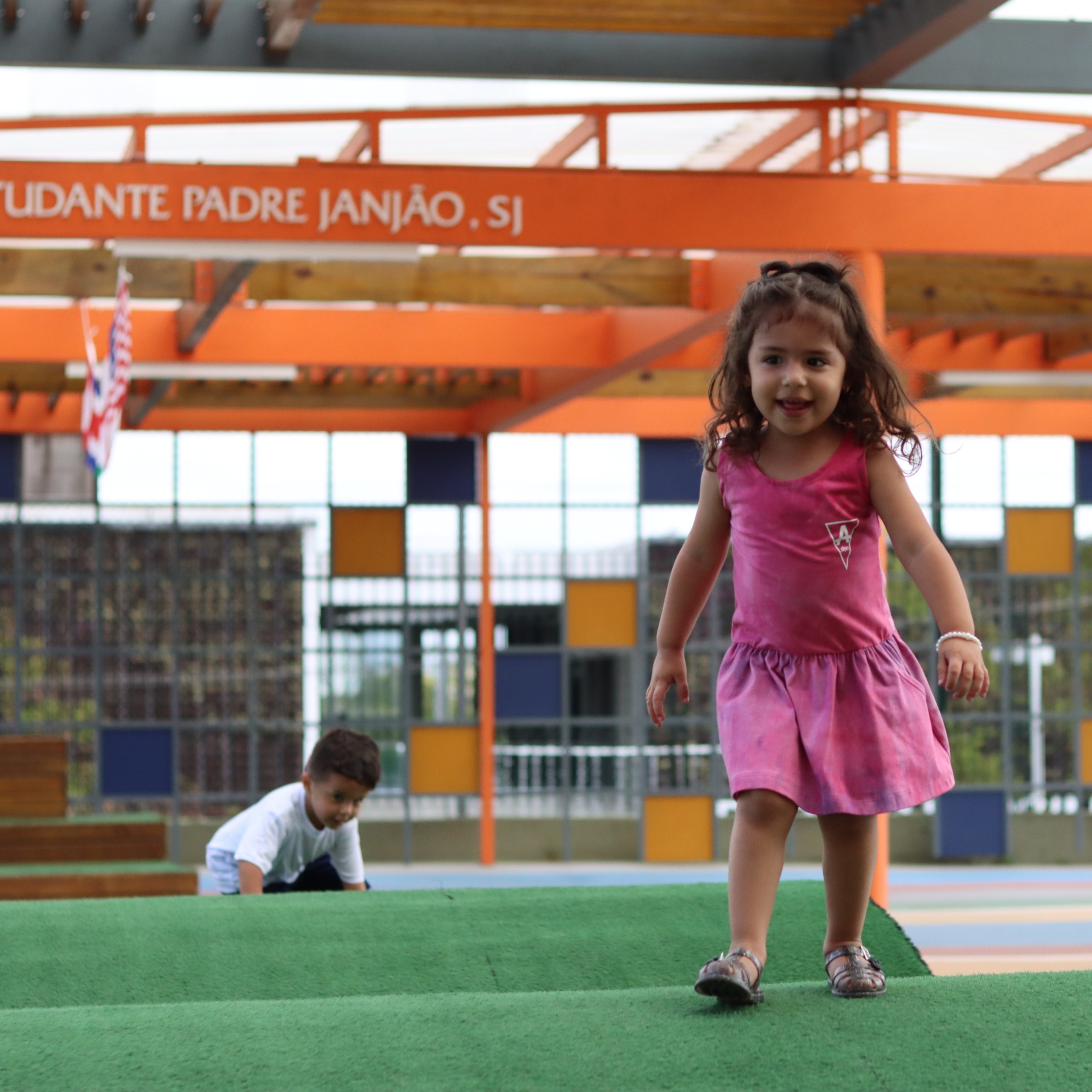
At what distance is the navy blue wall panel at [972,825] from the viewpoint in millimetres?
13703

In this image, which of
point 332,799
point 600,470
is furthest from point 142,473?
point 332,799

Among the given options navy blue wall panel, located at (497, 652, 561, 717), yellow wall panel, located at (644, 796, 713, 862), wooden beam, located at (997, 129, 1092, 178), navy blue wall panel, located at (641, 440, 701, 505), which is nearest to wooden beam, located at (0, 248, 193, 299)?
wooden beam, located at (997, 129, 1092, 178)

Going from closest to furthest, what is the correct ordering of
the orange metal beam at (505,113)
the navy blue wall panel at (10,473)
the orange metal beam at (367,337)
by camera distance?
the orange metal beam at (505,113), the orange metal beam at (367,337), the navy blue wall panel at (10,473)

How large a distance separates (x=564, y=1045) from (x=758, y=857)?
55 centimetres

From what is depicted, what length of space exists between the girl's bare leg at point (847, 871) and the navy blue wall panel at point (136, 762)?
1078 centimetres

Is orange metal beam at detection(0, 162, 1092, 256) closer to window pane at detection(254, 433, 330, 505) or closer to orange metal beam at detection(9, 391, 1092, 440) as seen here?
orange metal beam at detection(9, 391, 1092, 440)

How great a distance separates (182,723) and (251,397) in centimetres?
283

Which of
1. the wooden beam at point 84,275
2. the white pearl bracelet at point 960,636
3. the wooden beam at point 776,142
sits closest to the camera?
the white pearl bracelet at point 960,636

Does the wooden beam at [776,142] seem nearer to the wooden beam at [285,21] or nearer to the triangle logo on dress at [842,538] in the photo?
the wooden beam at [285,21]

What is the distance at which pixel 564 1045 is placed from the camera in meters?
2.34

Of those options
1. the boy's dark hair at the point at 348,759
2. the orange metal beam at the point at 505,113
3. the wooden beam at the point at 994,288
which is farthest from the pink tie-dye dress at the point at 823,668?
the wooden beam at the point at 994,288

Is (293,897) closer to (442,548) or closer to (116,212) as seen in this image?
(116,212)

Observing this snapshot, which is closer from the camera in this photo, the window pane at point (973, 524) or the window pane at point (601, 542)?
the window pane at point (601, 542)

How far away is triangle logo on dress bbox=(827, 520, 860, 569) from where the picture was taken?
9.18ft
